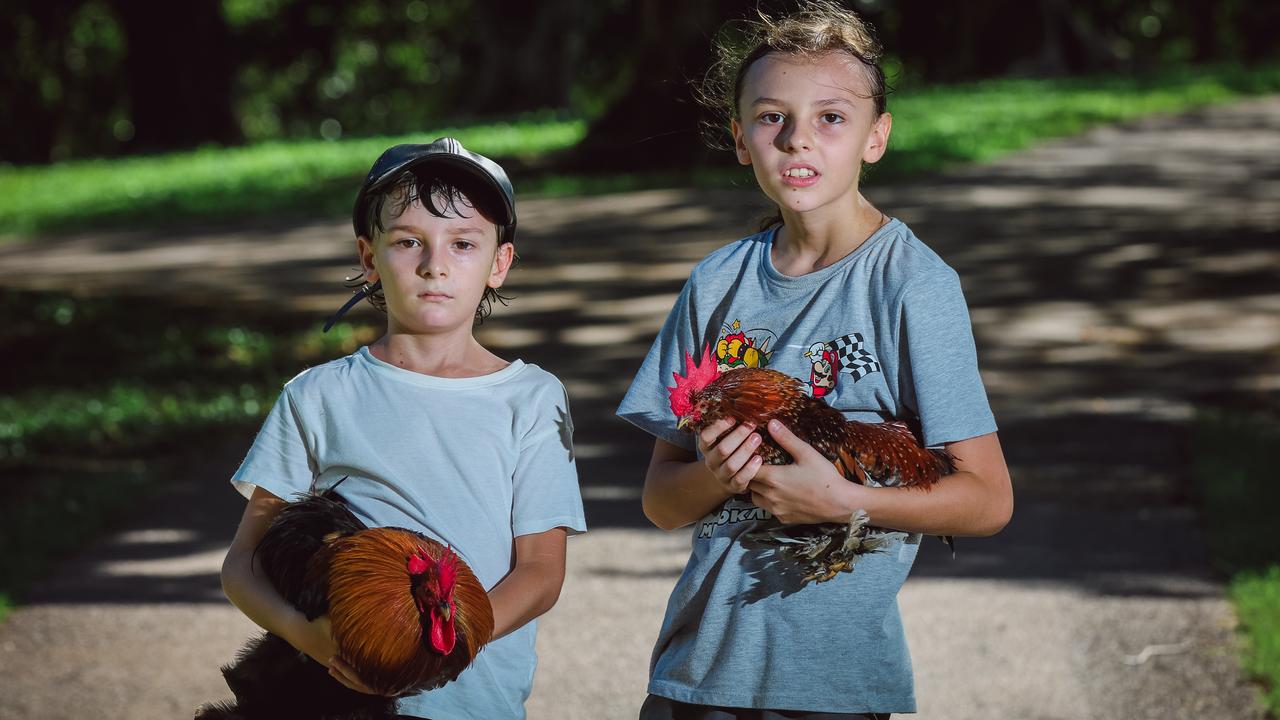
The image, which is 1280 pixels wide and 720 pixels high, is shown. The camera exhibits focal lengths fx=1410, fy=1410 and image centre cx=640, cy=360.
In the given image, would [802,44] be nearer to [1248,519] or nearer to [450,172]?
[450,172]

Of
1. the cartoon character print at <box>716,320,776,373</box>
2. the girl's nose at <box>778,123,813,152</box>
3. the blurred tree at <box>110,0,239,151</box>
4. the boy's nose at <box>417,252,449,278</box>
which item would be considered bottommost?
the blurred tree at <box>110,0,239,151</box>

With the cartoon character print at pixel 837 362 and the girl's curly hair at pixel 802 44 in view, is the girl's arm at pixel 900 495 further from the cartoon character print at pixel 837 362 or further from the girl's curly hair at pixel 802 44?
the girl's curly hair at pixel 802 44

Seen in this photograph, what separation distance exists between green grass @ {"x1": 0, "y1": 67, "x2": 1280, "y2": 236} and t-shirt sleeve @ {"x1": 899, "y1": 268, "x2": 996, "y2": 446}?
44.7 feet

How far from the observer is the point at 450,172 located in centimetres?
254

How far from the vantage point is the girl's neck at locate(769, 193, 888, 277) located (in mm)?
2590

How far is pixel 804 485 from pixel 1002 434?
18.8 ft

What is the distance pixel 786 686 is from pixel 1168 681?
2.87 m

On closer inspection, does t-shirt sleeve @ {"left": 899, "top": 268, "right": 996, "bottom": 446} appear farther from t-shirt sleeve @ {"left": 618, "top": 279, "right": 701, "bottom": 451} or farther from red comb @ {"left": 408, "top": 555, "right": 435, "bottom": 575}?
red comb @ {"left": 408, "top": 555, "right": 435, "bottom": 575}

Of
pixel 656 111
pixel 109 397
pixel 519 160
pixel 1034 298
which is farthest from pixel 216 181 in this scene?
pixel 1034 298

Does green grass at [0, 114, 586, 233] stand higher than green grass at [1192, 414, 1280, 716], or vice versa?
green grass at [1192, 414, 1280, 716]

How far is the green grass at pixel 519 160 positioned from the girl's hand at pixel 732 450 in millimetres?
13896

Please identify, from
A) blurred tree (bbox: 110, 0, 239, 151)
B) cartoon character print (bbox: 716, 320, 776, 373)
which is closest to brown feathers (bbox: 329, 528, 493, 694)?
cartoon character print (bbox: 716, 320, 776, 373)

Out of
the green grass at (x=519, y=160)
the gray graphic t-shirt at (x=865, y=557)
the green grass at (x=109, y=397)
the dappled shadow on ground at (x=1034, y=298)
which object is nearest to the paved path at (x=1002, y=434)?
the dappled shadow on ground at (x=1034, y=298)

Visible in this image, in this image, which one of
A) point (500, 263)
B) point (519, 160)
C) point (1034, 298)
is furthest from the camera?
point (519, 160)
